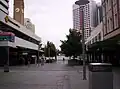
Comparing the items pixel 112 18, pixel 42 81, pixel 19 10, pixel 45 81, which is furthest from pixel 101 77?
pixel 19 10

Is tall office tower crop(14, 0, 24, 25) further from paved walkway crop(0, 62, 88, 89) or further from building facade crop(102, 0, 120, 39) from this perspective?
paved walkway crop(0, 62, 88, 89)

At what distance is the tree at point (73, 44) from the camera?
2270 inches

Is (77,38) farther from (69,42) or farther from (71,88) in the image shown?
(71,88)

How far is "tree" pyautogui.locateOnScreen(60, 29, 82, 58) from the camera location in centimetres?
5765

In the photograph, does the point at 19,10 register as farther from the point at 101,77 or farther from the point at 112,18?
the point at 101,77

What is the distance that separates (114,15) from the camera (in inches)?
1724

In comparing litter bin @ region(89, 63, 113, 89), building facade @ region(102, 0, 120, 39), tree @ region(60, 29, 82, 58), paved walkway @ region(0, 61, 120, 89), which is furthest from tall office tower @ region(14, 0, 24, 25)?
litter bin @ region(89, 63, 113, 89)

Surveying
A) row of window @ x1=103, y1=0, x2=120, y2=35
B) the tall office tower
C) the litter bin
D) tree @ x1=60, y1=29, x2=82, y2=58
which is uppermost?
the tall office tower

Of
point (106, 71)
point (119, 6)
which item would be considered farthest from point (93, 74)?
point (119, 6)

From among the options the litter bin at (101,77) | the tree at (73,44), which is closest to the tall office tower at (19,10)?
the tree at (73,44)

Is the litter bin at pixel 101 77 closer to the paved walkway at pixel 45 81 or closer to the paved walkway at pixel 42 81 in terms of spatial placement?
the paved walkway at pixel 45 81

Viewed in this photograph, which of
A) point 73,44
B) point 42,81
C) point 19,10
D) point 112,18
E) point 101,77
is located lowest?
point 42,81

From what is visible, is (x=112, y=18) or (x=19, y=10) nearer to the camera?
(x=112, y=18)

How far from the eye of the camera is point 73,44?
190ft
